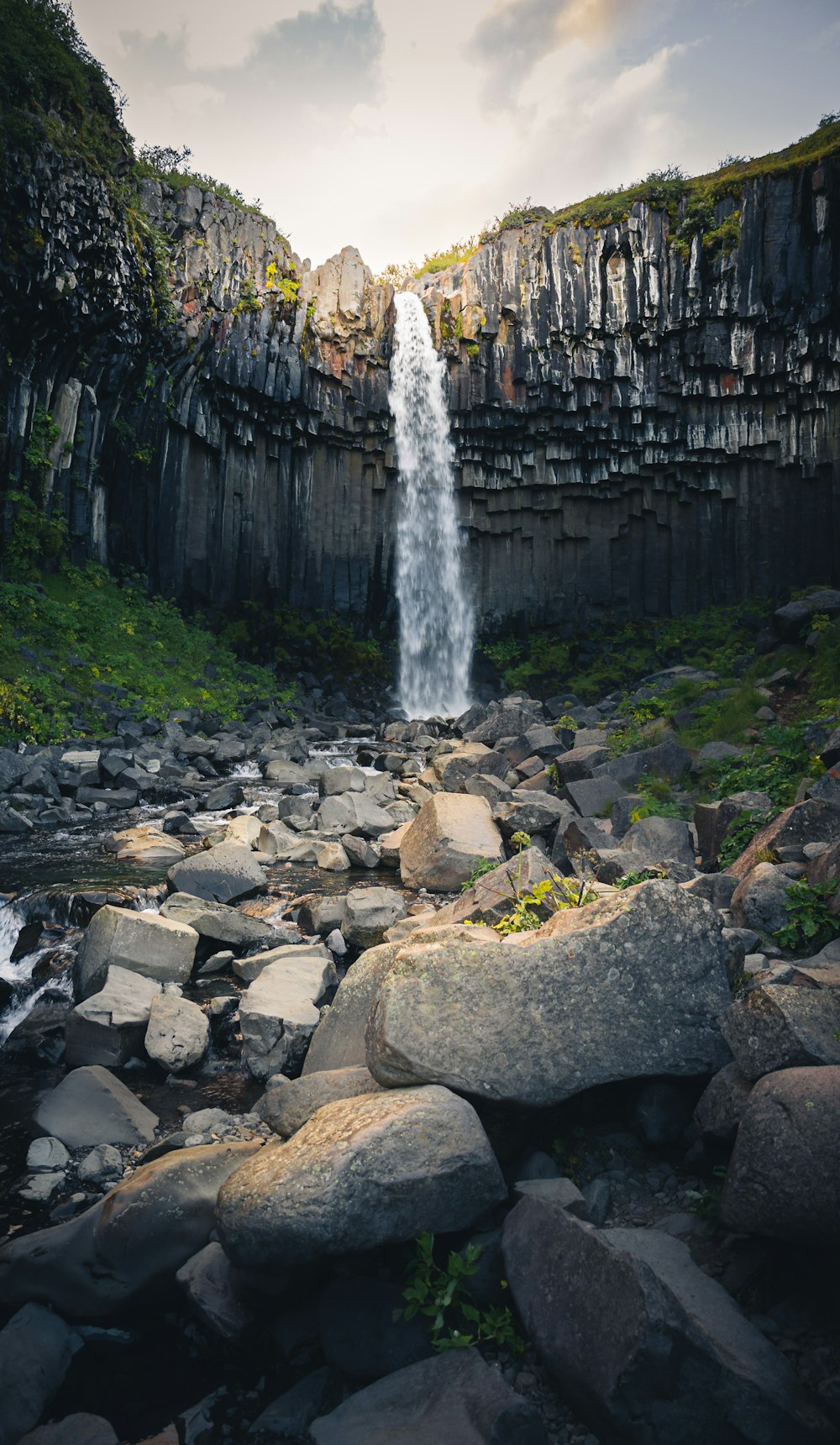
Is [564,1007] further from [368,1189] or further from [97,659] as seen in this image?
[97,659]

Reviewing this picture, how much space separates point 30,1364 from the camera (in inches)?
114

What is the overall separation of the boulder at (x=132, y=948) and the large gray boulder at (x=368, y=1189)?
341 cm

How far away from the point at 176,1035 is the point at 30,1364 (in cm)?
236

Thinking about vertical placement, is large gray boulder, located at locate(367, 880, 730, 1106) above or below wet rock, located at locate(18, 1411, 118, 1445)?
above

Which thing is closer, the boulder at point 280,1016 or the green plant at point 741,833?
the boulder at point 280,1016

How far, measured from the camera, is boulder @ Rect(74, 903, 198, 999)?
600 centimetres

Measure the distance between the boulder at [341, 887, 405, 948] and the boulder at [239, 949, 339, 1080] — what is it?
120cm

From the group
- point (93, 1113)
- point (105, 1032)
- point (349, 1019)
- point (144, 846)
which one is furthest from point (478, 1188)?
point (144, 846)

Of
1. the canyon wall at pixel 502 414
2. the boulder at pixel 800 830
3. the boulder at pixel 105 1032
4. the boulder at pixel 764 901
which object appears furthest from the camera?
the canyon wall at pixel 502 414

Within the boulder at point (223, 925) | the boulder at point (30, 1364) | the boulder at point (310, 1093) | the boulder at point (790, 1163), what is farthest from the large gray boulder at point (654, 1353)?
the boulder at point (223, 925)

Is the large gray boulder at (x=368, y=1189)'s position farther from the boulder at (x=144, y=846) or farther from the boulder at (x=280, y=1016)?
the boulder at (x=144, y=846)

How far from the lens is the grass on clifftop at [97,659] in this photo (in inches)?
598

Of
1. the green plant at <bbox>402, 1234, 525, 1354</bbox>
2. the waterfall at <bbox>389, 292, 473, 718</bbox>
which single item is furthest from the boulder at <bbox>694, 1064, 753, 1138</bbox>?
the waterfall at <bbox>389, 292, 473, 718</bbox>

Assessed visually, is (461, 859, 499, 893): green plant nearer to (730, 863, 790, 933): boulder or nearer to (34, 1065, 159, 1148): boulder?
(730, 863, 790, 933): boulder
